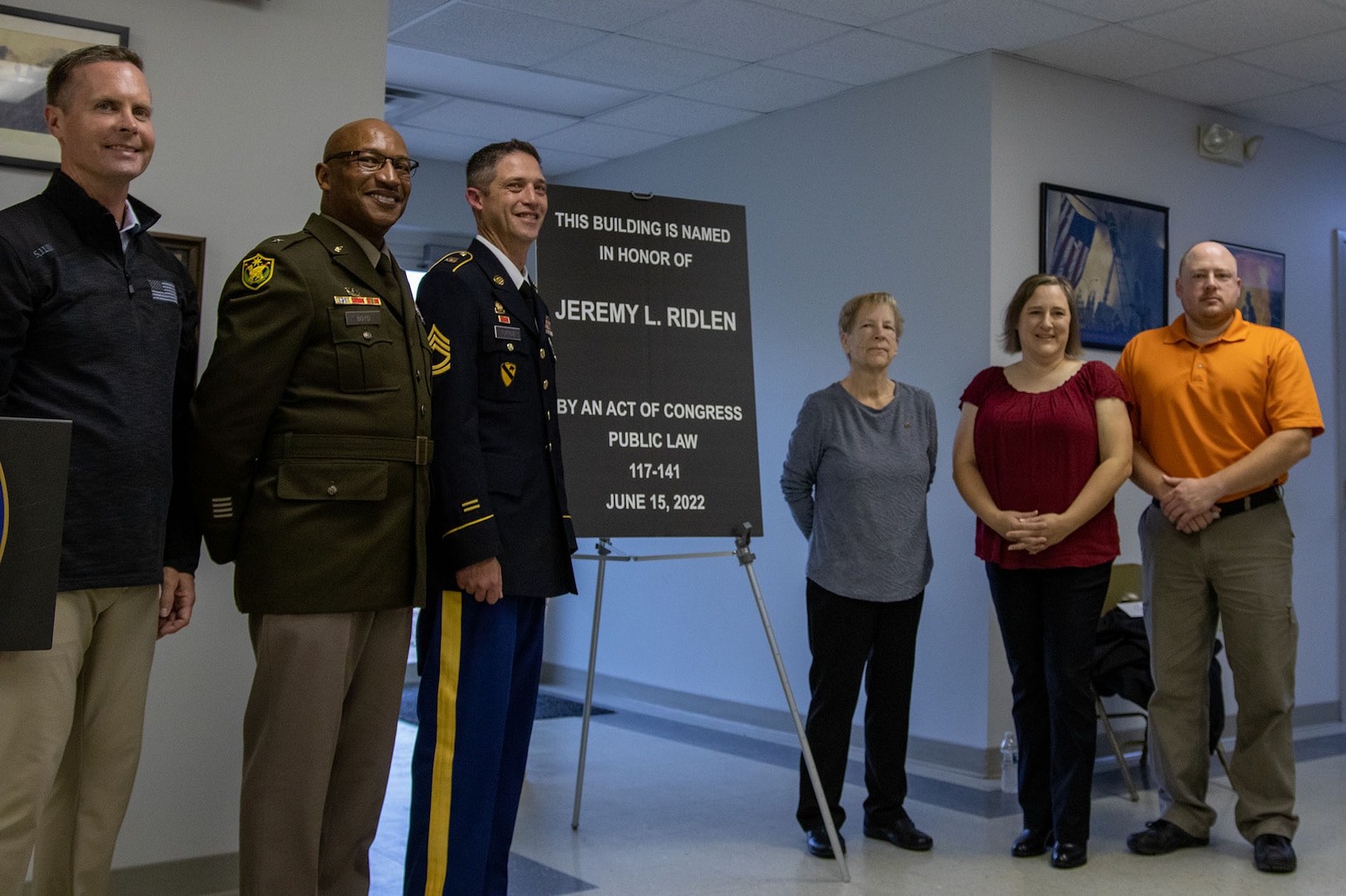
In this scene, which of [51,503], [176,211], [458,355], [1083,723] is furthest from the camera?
[1083,723]

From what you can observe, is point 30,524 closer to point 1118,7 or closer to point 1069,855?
point 1069,855

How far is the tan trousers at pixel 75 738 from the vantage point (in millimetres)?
1837

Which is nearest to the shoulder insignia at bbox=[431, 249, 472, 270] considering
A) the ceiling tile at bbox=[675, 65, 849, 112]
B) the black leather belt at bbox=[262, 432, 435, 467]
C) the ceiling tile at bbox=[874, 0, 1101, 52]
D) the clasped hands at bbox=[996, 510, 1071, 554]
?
the black leather belt at bbox=[262, 432, 435, 467]

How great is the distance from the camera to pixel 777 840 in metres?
3.80

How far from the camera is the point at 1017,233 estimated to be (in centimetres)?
489

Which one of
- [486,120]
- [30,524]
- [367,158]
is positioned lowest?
[30,524]

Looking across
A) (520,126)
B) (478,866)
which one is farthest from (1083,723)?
(520,126)

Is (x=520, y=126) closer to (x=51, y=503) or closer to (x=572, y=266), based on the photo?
(x=572, y=266)

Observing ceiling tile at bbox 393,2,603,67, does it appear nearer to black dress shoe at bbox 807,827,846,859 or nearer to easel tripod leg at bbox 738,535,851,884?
easel tripod leg at bbox 738,535,851,884

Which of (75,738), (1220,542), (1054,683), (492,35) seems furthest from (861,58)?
(75,738)

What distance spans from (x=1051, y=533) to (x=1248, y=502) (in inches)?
25.8

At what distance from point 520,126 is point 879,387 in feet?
9.82

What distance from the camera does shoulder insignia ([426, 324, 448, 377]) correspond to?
2404 millimetres

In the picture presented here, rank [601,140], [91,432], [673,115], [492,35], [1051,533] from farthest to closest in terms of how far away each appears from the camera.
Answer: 1. [601,140]
2. [673,115]
3. [492,35]
4. [1051,533]
5. [91,432]
